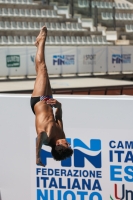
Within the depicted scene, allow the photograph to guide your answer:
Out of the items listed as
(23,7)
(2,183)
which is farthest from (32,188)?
(23,7)

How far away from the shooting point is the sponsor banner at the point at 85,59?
2331 cm

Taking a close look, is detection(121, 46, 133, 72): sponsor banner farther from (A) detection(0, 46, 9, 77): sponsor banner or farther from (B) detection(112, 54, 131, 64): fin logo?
(A) detection(0, 46, 9, 77): sponsor banner

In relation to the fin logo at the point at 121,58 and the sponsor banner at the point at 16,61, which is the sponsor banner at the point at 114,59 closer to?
the fin logo at the point at 121,58

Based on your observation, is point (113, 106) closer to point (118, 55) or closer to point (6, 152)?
point (6, 152)

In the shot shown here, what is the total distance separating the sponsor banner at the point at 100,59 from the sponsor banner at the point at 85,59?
0.13 m

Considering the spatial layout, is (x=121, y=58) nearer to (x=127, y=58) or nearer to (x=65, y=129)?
(x=127, y=58)

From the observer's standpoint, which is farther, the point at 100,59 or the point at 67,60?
the point at 100,59

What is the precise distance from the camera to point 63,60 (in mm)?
22859

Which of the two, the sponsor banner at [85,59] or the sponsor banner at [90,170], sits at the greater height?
the sponsor banner at [85,59]

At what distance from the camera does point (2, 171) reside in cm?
628

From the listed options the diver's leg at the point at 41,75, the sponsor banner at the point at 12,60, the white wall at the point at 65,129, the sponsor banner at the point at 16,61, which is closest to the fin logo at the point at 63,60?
the sponsor banner at the point at 16,61

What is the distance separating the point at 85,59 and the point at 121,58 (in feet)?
6.17

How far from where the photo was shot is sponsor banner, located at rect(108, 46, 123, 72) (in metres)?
24.1

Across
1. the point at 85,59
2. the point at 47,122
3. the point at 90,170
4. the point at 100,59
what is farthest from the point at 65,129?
the point at 100,59
